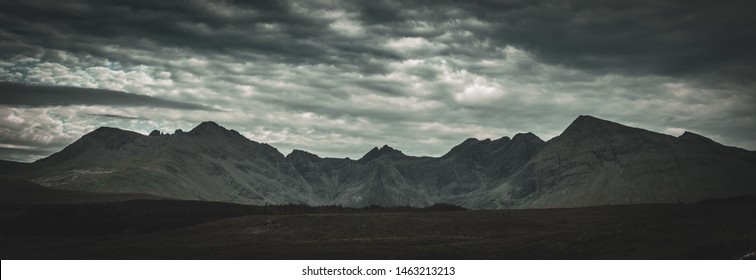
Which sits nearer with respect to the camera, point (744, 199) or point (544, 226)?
point (544, 226)

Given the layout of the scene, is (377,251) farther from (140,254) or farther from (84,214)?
(84,214)

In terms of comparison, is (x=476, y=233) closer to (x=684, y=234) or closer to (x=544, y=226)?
(x=544, y=226)

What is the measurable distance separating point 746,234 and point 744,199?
63.3 meters

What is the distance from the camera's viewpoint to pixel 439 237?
239ft

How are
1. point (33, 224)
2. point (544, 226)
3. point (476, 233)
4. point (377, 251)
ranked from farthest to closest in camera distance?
point (33, 224), point (544, 226), point (476, 233), point (377, 251)

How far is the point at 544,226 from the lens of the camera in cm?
8469

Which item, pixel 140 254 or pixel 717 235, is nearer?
pixel 717 235

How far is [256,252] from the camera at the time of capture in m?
63.7

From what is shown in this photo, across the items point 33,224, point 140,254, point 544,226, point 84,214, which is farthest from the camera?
point 84,214

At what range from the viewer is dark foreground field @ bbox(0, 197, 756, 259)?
52062 mm

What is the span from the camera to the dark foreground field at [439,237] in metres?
52.1

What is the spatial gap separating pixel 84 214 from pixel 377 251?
124m
